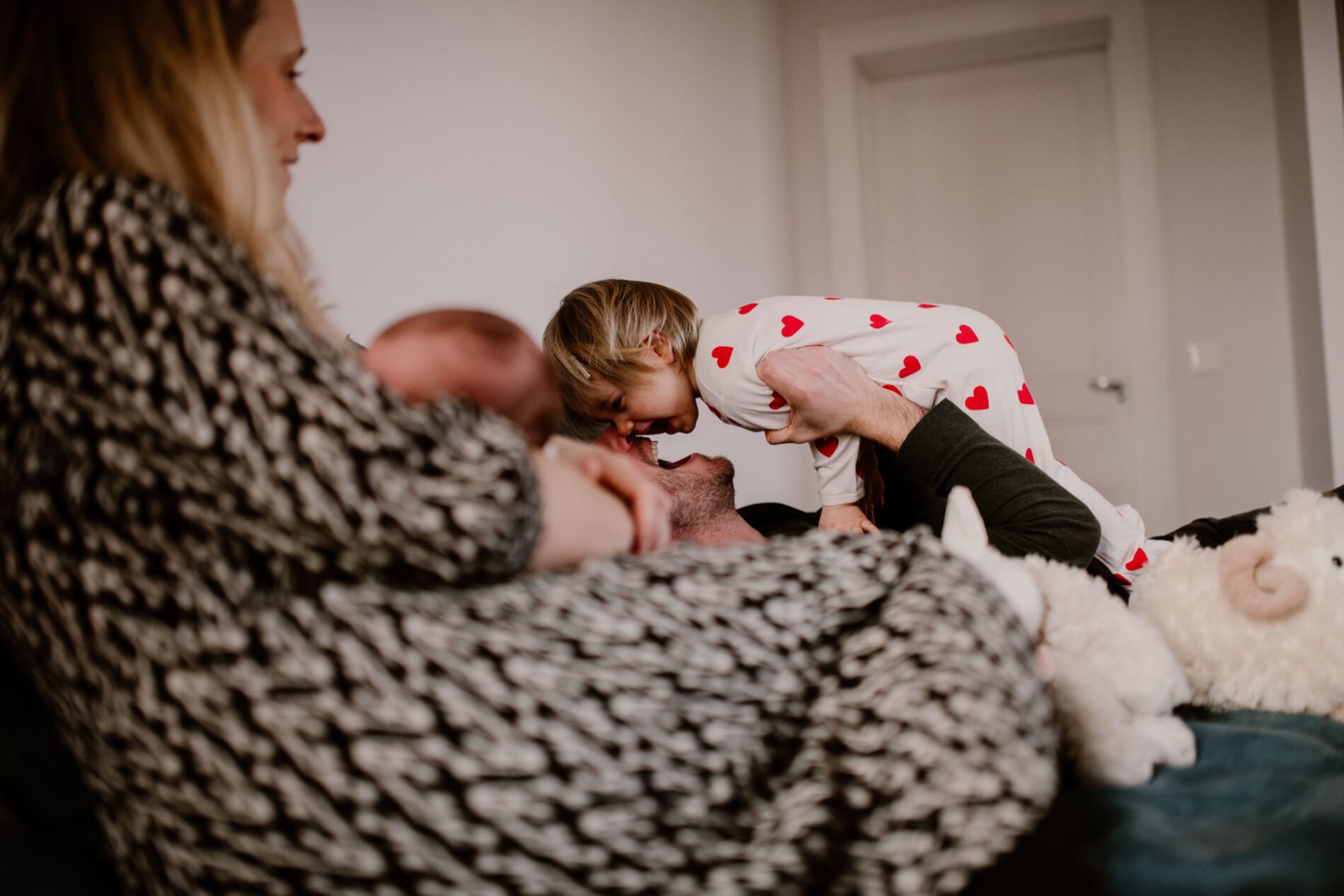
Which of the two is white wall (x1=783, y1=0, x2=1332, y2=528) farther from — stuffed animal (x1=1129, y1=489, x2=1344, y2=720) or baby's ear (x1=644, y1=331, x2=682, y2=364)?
stuffed animal (x1=1129, y1=489, x2=1344, y2=720)

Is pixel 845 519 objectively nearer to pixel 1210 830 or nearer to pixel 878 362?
pixel 878 362

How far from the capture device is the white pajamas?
183 centimetres

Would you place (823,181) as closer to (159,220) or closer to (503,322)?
(503,322)

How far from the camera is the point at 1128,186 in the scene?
11.7 ft

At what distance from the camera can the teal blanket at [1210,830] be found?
0.64 meters

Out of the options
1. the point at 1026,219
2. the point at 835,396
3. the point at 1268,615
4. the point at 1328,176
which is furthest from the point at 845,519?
the point at 1026,219

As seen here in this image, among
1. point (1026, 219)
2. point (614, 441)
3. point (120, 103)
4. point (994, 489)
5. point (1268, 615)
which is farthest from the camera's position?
point (1026, 219)

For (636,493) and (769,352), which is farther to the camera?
(769,352)

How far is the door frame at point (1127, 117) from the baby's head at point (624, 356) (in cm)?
199

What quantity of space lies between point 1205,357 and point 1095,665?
310cm

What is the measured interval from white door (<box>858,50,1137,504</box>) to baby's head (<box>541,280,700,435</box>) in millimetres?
2133

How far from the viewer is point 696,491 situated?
180 centimetres

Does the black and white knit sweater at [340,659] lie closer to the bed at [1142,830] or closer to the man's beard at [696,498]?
the bed at [1142,830]

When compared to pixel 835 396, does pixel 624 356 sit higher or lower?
higher
